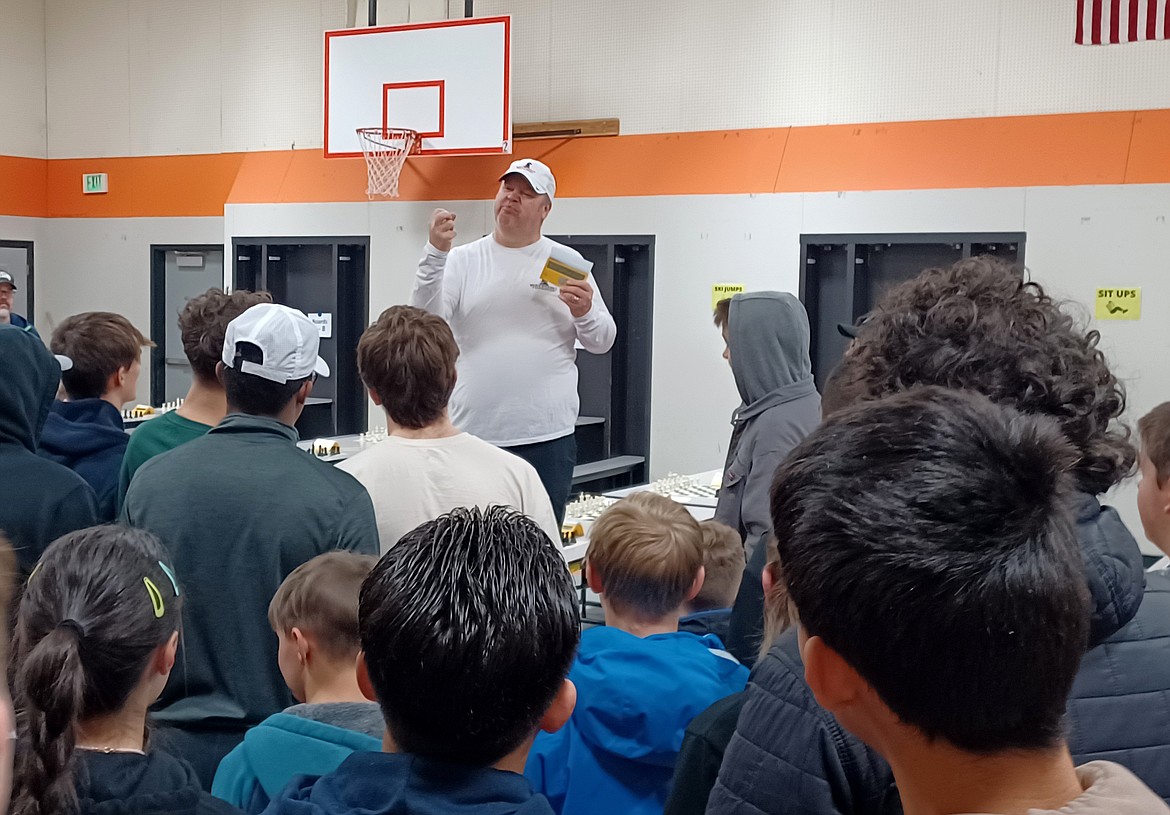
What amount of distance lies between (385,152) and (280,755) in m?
6.74

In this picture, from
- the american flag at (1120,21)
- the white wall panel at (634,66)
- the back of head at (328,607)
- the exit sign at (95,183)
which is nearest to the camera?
Result: the back of head at (328,607)

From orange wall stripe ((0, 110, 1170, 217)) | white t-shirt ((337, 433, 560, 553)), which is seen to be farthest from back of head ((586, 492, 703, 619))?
orange wall stripe ((0, 110, 1170, 217))

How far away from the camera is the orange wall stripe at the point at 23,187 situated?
10.2 meters

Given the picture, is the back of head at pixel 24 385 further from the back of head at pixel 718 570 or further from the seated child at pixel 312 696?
the back of head at pixel 718 570

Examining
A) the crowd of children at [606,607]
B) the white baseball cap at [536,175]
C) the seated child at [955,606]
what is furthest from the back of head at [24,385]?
→ the seated child at [955,606]

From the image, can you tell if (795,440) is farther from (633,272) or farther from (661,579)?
(633,272)

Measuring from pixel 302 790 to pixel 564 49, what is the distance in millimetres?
7116

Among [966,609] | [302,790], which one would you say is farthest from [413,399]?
[966,609]

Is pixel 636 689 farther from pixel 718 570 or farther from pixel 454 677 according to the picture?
pixel 454 677

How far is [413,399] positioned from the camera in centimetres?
263

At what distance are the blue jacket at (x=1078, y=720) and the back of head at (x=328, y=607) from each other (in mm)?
931

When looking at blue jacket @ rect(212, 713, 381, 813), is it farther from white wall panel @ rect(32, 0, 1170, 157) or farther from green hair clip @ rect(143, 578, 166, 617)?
white wall panel @ rect(32, 0, 1170, 157)

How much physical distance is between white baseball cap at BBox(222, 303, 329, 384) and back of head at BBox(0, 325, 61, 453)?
0.52m

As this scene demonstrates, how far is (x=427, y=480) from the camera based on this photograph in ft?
8.45
